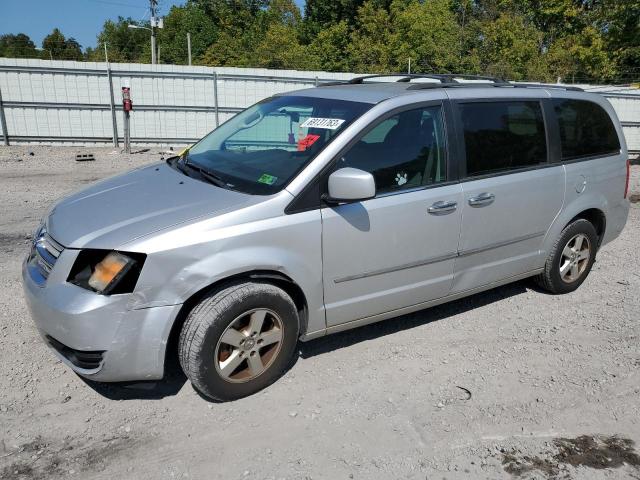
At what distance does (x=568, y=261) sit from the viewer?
503cm

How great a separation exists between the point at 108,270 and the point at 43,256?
2.01 ft

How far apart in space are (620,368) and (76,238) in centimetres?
366

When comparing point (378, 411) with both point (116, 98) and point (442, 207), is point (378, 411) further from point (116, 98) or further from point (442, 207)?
point (116, 98)

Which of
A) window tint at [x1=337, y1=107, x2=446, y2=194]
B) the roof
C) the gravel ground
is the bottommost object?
the gravel ground

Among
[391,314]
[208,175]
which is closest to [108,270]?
[208,175]

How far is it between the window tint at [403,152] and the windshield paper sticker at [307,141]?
0.25 m

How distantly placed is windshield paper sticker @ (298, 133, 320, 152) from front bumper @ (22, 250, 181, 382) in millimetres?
1280

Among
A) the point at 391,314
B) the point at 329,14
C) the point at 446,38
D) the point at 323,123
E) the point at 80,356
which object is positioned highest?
the point at 329,14

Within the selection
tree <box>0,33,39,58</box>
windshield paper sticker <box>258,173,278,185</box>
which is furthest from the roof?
tree <box>0,33,39,58</box>

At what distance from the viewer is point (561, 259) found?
16.3ft

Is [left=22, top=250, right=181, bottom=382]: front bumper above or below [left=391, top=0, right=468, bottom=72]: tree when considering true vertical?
below

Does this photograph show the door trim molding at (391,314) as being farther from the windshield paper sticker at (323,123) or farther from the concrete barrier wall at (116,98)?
the concrete barrier wall at (116,98)

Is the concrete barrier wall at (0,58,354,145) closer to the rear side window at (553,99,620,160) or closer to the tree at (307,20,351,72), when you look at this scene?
the rear side window at (553,99,620,160)

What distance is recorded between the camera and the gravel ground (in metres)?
2.85
